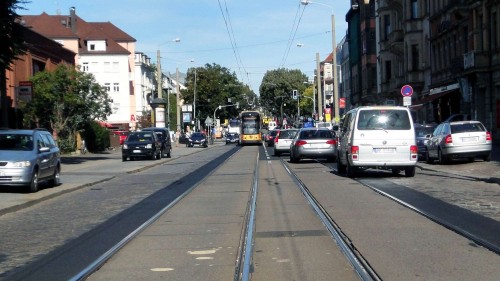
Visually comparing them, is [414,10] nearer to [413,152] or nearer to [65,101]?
[65,101]

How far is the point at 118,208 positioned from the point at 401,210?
616 centimetres

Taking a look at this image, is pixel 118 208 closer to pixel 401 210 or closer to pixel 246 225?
pixel 246 225

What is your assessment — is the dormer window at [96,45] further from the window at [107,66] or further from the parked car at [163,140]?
the parked car at [163,140]

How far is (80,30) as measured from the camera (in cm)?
9825

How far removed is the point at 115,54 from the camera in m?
96.9

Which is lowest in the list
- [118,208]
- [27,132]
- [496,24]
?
[118,208]

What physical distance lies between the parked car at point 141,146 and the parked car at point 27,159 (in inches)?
754

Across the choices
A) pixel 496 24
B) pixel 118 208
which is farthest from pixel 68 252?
pixel 496 24

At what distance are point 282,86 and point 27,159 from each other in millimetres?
124464

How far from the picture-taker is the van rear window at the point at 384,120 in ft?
70.9

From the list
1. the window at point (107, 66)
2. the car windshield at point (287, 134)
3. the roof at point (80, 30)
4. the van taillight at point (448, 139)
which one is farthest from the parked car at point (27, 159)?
the window at point (107, 66)

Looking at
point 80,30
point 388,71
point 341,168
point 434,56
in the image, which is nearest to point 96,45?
point 80,30

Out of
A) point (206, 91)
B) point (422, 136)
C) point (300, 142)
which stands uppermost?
point (206, 91)

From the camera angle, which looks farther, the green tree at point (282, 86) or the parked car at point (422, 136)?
the green tree at point (282, 86)
